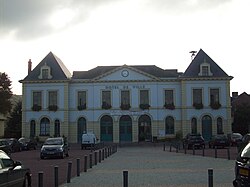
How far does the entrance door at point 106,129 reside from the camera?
64.9 meters

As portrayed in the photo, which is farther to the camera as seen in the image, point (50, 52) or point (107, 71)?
point (50, 52)

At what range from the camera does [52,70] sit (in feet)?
220

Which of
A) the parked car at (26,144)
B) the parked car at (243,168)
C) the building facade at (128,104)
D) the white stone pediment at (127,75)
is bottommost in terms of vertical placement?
the parked car at (26,144)

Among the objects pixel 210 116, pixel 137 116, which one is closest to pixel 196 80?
pixel 210 116

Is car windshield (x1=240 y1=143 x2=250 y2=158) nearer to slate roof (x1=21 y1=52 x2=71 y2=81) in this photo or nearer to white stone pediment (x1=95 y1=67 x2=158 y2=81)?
white stone pediment (x1=95 y1=67 x2=158 y2=81)

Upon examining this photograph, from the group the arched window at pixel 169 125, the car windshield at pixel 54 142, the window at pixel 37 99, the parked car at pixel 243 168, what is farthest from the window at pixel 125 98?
the parked car at pixel 243 168

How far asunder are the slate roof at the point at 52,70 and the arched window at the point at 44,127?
252 inches

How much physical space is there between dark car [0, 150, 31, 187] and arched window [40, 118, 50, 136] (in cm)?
5283

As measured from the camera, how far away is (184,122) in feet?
210

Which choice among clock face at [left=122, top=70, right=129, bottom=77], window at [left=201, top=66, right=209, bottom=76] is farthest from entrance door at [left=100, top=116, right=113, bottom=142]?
window at [left=201, top=66, right=209, bottom=76]

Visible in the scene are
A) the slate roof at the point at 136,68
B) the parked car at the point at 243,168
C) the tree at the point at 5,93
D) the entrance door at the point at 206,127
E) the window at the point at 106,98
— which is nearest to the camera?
the parked car at the point at 243,168

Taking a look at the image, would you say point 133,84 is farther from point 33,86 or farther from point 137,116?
point 33,86

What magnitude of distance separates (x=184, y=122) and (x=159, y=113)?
3.92 metres

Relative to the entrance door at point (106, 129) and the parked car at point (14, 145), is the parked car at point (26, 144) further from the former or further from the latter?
the entrance door at point (106, 129)
